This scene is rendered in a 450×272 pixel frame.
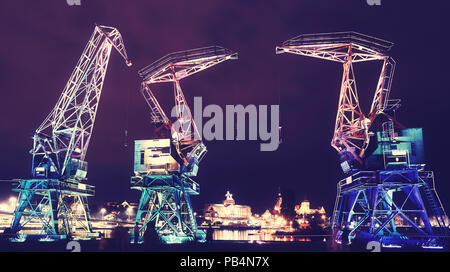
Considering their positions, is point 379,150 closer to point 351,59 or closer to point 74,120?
A: point 351,59

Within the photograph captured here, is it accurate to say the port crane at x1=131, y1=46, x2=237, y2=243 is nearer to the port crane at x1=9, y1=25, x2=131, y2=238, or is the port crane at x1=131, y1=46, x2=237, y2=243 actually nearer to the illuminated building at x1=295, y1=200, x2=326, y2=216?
the port crane at x1=9, y1=25, x2=131, y2=238

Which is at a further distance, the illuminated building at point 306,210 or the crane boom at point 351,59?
the illuminated building at point 306,210

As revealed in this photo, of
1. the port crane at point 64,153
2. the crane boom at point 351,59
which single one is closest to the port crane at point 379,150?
the crane boom at point 351,59

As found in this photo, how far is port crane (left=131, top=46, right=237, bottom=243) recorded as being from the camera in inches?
2010

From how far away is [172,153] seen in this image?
5134 centimetres

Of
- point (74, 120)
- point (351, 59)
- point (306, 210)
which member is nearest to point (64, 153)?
point (74, 120)

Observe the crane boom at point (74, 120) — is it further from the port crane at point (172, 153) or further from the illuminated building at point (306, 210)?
the illuminated building at point (306, 210)

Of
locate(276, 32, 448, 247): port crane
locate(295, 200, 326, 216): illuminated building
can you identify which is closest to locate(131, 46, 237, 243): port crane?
locate(276, 32, 448, 247): port crane

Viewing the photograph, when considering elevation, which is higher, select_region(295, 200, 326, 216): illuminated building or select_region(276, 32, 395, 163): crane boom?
select_region(276, 32, 395, 163): crane boom

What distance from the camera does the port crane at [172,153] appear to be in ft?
168

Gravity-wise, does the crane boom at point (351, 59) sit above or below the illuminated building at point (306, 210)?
above
